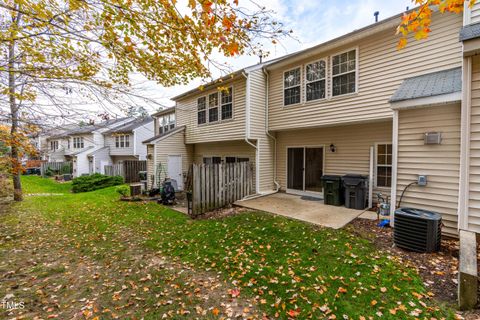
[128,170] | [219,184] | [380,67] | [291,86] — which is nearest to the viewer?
[380,67]

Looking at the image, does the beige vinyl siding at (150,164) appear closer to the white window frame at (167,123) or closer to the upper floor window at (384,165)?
the white window frame at (167,123)

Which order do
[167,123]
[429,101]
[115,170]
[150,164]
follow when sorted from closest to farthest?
1. [429,101]
2. [150,164]
3. [167,123]
4. [115,170]

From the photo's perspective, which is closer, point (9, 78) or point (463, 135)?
point (463, 135)

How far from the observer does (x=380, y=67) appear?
686 cm

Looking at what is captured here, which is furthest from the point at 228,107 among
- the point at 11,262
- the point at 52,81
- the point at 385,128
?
the point at 11,262

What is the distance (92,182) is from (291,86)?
48.3 ft

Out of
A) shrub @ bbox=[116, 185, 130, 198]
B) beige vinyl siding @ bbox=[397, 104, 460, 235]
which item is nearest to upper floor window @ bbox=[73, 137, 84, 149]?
shrub @ bbox=[116, 185, 130, 198]

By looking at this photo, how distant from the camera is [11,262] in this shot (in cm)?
436

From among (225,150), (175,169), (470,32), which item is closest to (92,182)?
(175,169)

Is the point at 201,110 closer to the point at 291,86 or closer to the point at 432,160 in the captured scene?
the point at 291,86

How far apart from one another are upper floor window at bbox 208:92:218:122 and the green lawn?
608 cm

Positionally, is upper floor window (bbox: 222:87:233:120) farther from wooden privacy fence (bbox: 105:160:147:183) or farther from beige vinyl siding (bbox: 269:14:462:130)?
wooden privacy fence (bbox: 105:160:147:183)

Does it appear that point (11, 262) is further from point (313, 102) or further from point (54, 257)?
point (313, 102)

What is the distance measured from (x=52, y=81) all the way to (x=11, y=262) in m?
3.74
